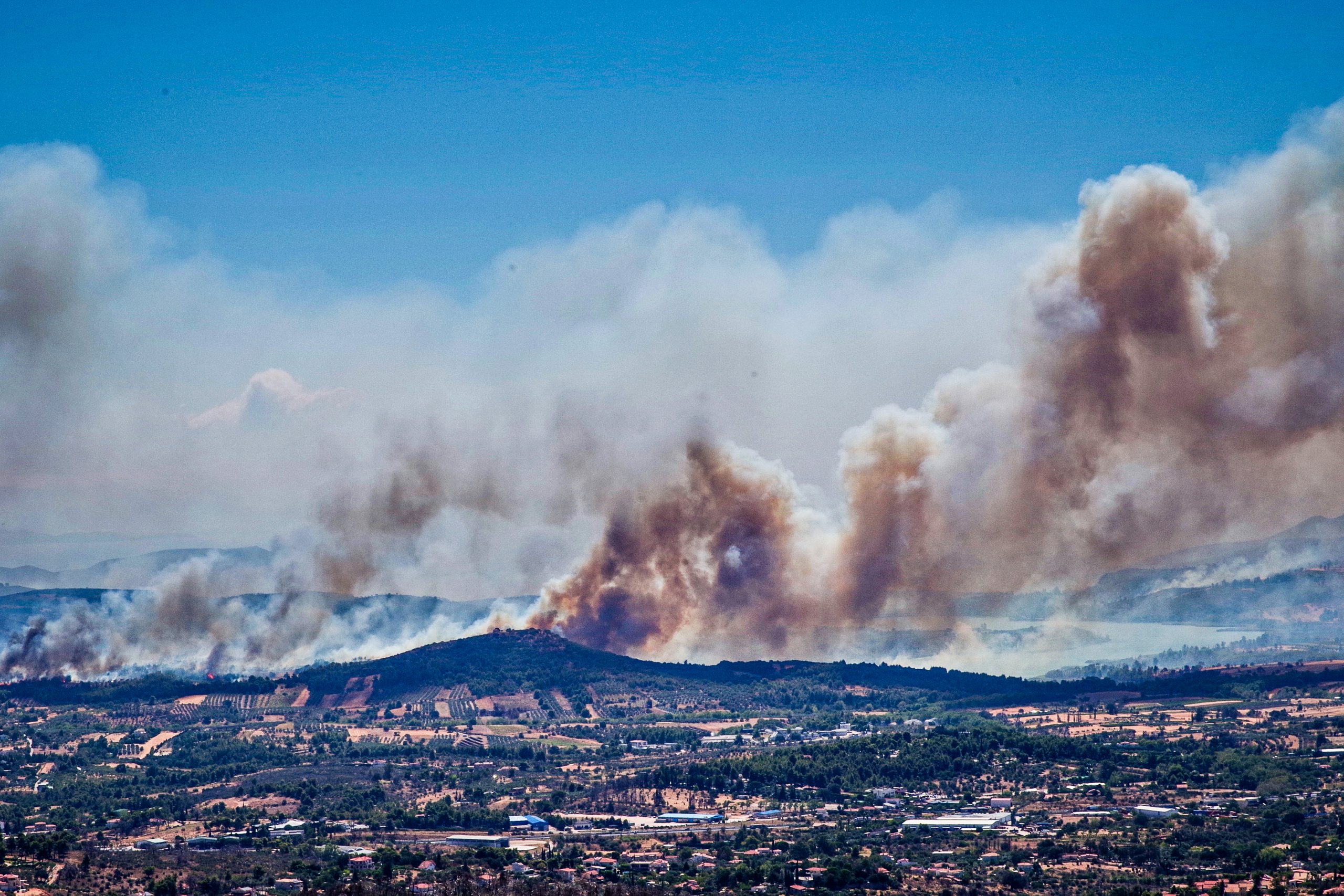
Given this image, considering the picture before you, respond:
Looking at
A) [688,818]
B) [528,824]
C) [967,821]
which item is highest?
[967,821]

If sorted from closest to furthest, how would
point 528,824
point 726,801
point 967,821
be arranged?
point 967,821
point 528,824
point 726,801

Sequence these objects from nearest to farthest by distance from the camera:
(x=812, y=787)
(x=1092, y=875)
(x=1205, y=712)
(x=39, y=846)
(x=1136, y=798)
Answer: (x=1092, y=875), (x=39, y=846), (x=1136, y=798), (x=812, y=787), (x=1205, y=712)

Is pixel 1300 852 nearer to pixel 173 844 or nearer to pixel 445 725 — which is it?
pixel 173 844

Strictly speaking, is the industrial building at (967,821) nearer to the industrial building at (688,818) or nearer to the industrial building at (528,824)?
the industrial building at (688,818)

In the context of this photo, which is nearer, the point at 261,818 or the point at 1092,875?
the point at 1092,875

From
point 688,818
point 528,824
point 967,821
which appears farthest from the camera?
point 688,818

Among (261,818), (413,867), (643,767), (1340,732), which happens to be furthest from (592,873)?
(1340,732)

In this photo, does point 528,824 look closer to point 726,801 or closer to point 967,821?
point 726,801

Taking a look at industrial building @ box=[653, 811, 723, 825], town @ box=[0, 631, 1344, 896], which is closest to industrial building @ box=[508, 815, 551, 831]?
town @ box=[0, 631, 1344, 896]

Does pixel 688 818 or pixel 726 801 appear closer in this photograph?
pixel 688 818

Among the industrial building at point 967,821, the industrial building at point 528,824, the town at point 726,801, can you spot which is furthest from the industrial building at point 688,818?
the industrial building at point 967,821

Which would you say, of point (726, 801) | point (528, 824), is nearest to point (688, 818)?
point (726, 801)
